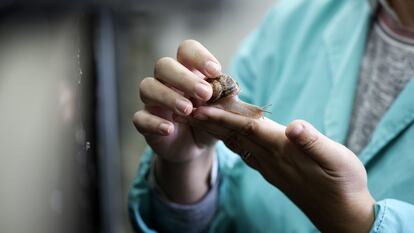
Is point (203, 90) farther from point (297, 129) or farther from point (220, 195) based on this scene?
point (220, 195)

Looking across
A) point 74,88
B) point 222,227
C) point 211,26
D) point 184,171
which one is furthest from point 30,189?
point 211,26

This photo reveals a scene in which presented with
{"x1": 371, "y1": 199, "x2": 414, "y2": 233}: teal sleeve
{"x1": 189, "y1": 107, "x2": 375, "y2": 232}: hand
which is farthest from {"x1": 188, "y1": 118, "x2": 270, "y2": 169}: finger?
{"x1": 371, "y1": 199, "x2": 414, "y2": 233}: teal sleeve

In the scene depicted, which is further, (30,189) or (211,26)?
(211,26)

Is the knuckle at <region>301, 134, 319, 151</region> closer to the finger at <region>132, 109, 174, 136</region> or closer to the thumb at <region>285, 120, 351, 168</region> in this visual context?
the thumb at <region>285, 120, 351, 168</region>

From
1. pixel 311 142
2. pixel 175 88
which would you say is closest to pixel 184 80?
pixel 175 88

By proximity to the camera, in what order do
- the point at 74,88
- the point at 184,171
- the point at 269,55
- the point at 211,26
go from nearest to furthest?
the point at 74,88 → the point at 184,171 → the point at 269,55 → the point at 211,26

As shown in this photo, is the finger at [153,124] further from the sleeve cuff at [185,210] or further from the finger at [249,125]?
the sleeve cuff at [185,210]

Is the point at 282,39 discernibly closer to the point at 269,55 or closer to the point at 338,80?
the point at 269,55
